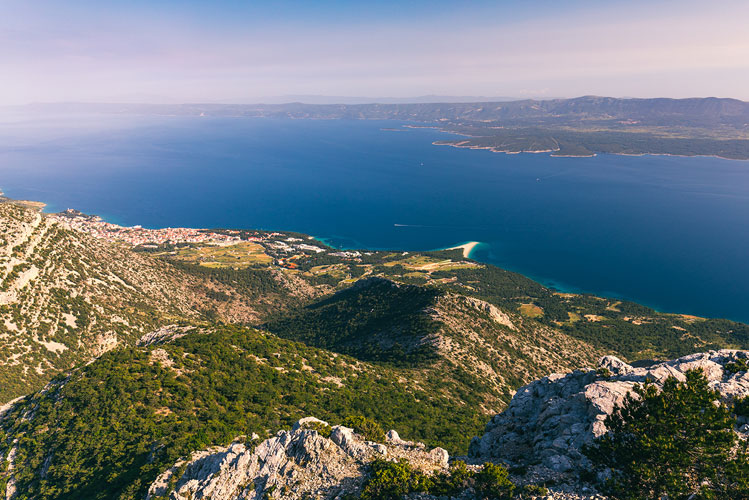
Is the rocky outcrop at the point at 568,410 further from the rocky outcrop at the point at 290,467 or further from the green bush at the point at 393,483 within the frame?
the green bush at the point at 393,483

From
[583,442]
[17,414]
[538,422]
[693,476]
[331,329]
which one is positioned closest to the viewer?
[693,476]

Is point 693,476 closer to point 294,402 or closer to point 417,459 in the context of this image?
point 417,459

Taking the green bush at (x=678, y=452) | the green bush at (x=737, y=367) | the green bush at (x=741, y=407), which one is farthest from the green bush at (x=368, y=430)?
the green bush at (x=737, y=367)

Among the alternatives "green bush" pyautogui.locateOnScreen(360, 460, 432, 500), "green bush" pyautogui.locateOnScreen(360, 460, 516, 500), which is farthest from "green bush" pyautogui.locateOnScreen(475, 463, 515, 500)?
"green bush" pyautogui.locateOnScreen(360, 460, 432, 500)

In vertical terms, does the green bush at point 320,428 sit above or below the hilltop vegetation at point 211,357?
above

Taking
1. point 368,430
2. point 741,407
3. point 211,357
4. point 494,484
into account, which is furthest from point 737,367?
point 211,357

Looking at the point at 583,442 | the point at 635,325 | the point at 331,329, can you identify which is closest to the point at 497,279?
the point at 635,325

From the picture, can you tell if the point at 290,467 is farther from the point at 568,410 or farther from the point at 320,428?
the point at 568,410
